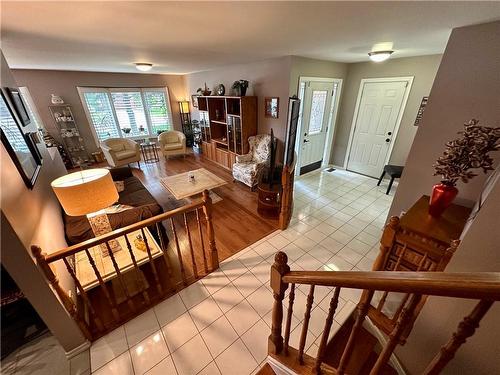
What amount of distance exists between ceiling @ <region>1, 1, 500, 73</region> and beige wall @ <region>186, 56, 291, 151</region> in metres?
0.96

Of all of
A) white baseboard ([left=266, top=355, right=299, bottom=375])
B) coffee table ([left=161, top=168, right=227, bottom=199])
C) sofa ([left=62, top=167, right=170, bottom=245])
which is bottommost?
white baseboard ([left=266, top=355, right=299, bottom=375])

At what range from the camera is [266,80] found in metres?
3.95

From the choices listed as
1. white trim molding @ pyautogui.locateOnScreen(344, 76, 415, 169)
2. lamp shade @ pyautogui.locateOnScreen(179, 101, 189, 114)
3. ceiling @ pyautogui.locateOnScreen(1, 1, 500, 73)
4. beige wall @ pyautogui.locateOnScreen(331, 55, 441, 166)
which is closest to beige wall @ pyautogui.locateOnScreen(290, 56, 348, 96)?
beige wall @ pyautogui.locateOnScreen(331, 55, 441, 166)

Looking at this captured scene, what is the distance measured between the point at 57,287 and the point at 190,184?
2.31 m

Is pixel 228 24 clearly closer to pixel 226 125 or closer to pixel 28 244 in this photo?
pixel 28 244

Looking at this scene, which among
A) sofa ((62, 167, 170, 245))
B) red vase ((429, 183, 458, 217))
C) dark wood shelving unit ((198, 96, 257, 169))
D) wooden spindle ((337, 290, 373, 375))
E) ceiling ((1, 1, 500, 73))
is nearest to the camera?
wooden spindle ((337, 290, 373, 375))

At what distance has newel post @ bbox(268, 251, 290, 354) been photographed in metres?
1.14

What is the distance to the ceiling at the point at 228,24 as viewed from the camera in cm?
142

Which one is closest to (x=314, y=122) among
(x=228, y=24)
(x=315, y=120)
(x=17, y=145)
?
(x=315, y=120)

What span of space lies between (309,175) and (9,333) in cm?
492

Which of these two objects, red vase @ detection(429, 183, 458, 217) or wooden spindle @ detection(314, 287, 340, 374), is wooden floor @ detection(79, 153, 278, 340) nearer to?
wooden spindle @ detection(314, 287, 340, 374)

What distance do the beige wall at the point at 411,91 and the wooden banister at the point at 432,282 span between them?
4.17 meters

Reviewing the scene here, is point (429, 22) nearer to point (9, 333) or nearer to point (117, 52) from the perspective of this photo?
point (117, 52)

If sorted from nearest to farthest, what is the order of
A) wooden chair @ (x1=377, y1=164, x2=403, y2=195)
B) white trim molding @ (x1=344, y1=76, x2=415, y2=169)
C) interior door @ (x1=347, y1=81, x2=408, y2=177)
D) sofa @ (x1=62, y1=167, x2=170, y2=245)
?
sofa @ (x1=62, y1=167, x2=170, y2=245) → white trim molding @ (x1=344, y1=76, x2=415, y2=169) → wooden chair @ (x1=377, y1=164, x2=403, y2=195) → interior door @ (x1=347, y1=81, x2=408, y2=177)
